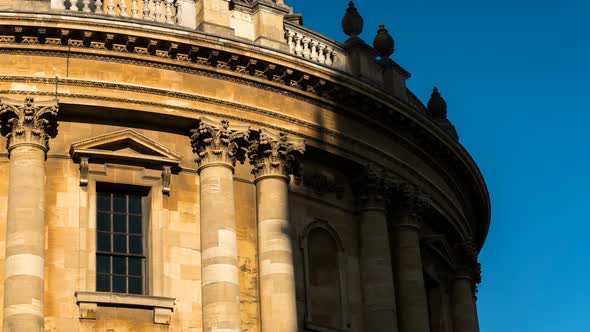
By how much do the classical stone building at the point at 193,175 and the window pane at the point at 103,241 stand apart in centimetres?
4

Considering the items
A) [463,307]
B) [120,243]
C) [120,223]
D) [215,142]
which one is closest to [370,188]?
[215,142]

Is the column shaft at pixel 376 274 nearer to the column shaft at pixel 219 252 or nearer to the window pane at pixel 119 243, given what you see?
the column shaft at pixel 219 252

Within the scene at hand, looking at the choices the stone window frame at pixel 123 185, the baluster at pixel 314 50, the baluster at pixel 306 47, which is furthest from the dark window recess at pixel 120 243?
the baluster at pixel 314 50

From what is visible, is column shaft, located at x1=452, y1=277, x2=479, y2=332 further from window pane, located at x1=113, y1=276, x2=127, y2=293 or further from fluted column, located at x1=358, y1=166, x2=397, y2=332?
window pane, located at x1=113, y1=276, x2=127, y2=293

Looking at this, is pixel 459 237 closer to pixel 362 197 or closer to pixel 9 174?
pixel 362 197

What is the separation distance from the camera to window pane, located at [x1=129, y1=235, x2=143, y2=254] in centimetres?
3472

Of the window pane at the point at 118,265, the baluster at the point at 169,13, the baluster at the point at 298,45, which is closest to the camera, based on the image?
A: the window pane at the point at 118,265

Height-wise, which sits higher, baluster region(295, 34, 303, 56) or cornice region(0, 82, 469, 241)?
baluster region(295, 34, 303, 56)

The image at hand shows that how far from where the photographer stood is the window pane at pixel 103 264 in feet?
112

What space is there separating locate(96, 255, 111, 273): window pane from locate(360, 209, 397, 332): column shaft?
23.9 feet

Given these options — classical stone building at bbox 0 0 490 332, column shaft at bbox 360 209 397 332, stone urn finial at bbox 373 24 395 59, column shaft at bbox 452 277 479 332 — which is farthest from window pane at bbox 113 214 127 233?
column shaft at bbox 452 277 479 332

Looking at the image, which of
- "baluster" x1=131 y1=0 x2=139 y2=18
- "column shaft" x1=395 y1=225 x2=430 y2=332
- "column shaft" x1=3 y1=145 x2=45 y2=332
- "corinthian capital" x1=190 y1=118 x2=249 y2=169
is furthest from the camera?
"column shaft" x1=395 y1=225 x2=430 y2=332

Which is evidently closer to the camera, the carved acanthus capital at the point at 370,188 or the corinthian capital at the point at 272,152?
the corinthian capital at the point at 272,152

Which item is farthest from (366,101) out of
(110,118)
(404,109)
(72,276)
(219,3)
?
(72,276)
